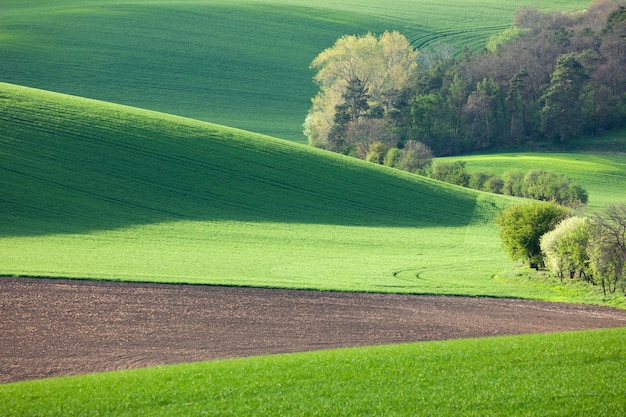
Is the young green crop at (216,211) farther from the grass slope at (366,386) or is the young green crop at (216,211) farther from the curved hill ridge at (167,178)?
the grass slope at (366,386)

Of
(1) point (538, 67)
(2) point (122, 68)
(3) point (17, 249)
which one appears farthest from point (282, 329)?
(2) point (122, 68)

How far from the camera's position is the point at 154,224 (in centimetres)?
3744

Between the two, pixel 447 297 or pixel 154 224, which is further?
pixel 154 224

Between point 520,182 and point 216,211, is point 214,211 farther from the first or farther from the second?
point 520,182

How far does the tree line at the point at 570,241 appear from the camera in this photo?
2578cm

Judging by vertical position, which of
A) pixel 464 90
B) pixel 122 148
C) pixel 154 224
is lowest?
pixel 154 224

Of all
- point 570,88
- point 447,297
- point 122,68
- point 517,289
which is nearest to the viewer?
point 447,297

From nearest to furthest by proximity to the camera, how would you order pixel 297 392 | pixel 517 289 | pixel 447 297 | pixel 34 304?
pixel 297 392 < pixel 34 304 < pixel 447 297 < pixel 517 289

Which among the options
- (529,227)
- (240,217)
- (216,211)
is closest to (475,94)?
(240,217)

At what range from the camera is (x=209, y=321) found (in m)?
20.6

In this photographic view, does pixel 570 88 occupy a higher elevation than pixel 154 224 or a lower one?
higher

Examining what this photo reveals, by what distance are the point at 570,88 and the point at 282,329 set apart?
63.7m

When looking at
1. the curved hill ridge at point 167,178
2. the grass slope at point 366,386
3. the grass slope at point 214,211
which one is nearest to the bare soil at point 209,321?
the grass slope at point 214,211

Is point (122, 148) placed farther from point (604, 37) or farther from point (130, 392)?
point (604, 37)
